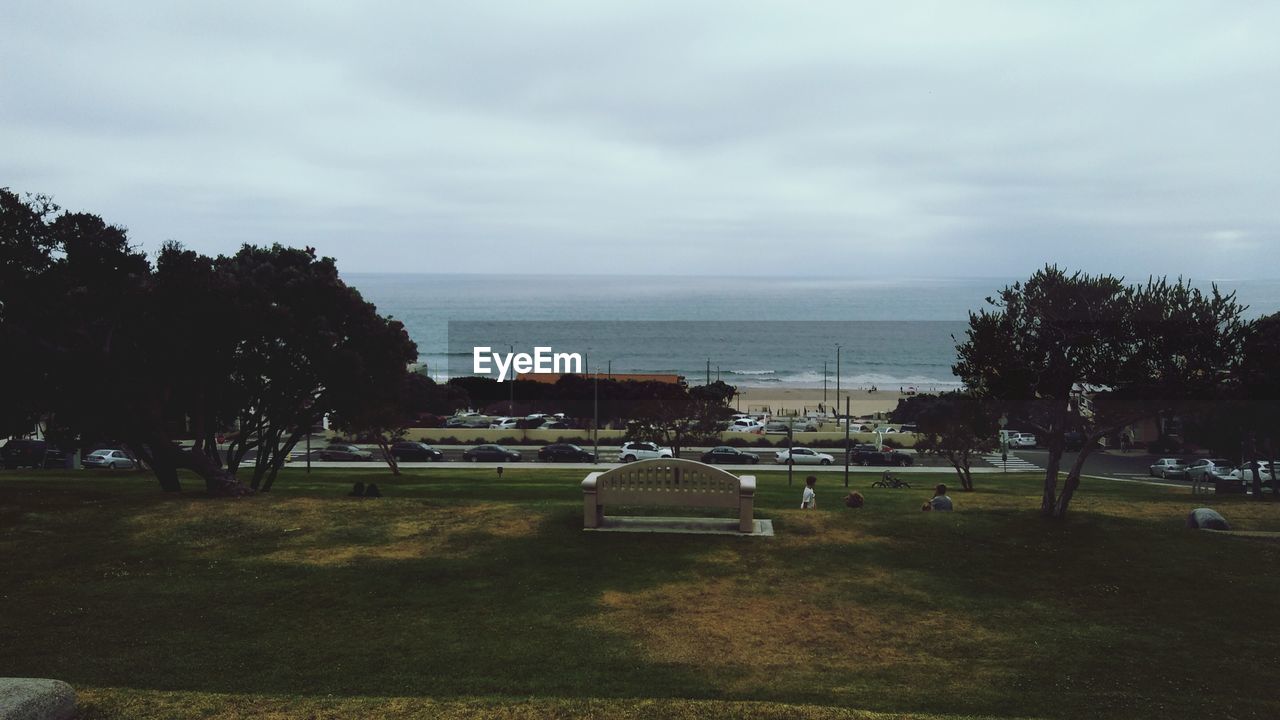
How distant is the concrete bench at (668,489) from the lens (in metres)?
19.8

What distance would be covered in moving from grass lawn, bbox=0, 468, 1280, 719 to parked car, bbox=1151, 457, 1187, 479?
33309 mm

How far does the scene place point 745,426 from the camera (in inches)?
3179

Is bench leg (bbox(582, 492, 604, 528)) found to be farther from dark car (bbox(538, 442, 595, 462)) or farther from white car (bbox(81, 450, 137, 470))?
white car (bbox(81, 450, 137, 470))

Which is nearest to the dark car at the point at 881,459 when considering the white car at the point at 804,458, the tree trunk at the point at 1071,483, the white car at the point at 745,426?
the white car at the point at 804,458

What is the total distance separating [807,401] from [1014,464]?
6433 cm

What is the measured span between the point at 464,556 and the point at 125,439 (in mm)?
15154

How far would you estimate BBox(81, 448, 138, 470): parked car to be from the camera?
2100 inches

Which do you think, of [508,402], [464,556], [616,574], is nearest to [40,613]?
[464,556]

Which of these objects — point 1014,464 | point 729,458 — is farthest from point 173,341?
point 1014,464

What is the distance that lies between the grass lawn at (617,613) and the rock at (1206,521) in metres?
0.78

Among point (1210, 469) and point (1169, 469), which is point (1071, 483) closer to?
point (1210, 469)

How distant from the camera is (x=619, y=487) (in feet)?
65.9

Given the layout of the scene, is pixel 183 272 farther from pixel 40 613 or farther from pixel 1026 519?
pixel 1026 519

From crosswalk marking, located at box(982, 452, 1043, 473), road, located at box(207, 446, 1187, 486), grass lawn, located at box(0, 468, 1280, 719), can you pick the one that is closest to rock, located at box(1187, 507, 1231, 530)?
grass lawn, located at box(0, 468, 1280, 719)
